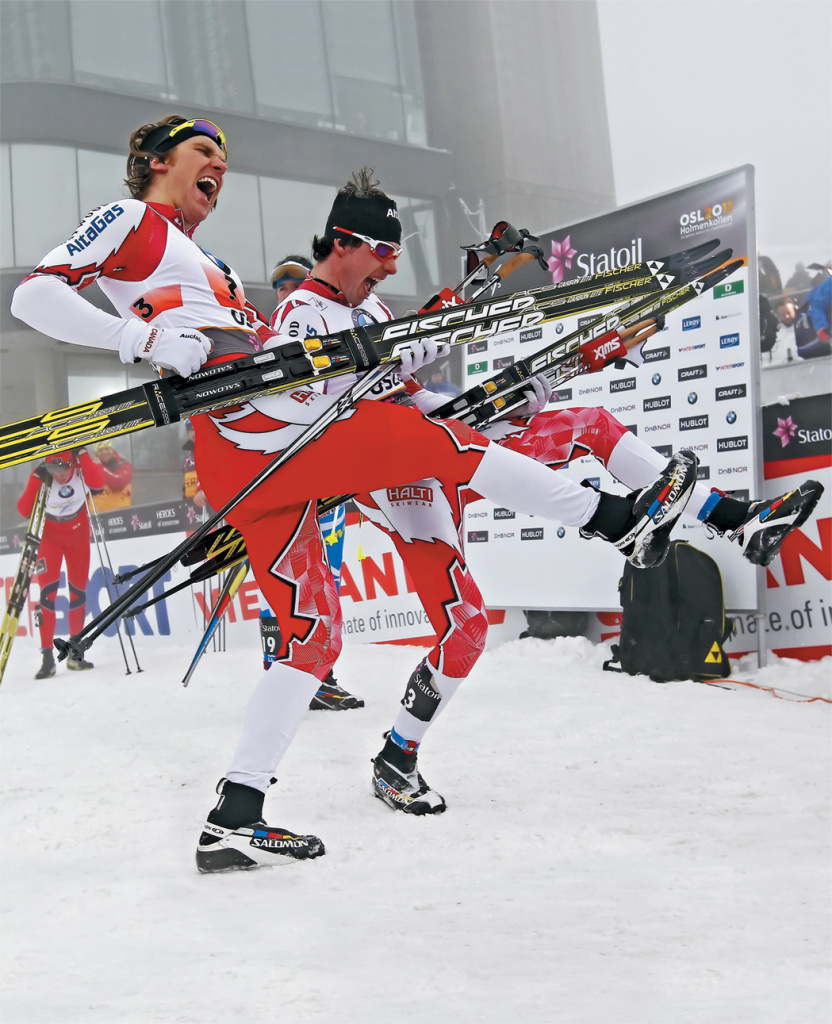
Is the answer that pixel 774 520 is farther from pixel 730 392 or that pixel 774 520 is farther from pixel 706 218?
pixel 706 218

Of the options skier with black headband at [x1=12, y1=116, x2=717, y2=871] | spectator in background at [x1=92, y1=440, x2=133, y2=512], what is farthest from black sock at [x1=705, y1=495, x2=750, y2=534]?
spectator in background at [x1=92, y1=440, x2=133, y2=512]

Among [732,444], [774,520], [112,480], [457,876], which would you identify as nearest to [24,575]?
[112,480]

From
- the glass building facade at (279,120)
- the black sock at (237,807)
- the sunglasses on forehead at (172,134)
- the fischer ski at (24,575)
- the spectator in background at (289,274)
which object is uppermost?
the glass building facade at (279,120)

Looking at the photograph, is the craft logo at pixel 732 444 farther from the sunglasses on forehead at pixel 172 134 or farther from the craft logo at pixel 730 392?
the sunglasses on forehead at pixel 172 134

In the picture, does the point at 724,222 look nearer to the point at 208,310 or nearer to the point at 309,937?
the point at 208,310

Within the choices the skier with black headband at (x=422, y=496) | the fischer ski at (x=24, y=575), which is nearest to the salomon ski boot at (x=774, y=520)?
the skier with black headband at (x=422, y=496)

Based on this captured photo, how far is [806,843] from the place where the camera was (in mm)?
1961

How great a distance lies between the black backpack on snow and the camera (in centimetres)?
399

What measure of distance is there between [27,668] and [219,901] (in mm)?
4916

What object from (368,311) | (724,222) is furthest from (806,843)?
(724,222)

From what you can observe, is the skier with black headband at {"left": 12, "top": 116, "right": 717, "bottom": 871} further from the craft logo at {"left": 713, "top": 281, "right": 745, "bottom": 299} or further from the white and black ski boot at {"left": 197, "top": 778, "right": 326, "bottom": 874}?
the craft logo at {"left": 713, "top": 281, "right": 745, "bottom": 299}

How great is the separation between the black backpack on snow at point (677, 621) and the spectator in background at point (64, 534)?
3659 millimetres

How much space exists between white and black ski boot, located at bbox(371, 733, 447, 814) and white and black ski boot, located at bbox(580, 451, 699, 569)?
0.90 meters

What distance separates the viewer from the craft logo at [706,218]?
4266 mm
